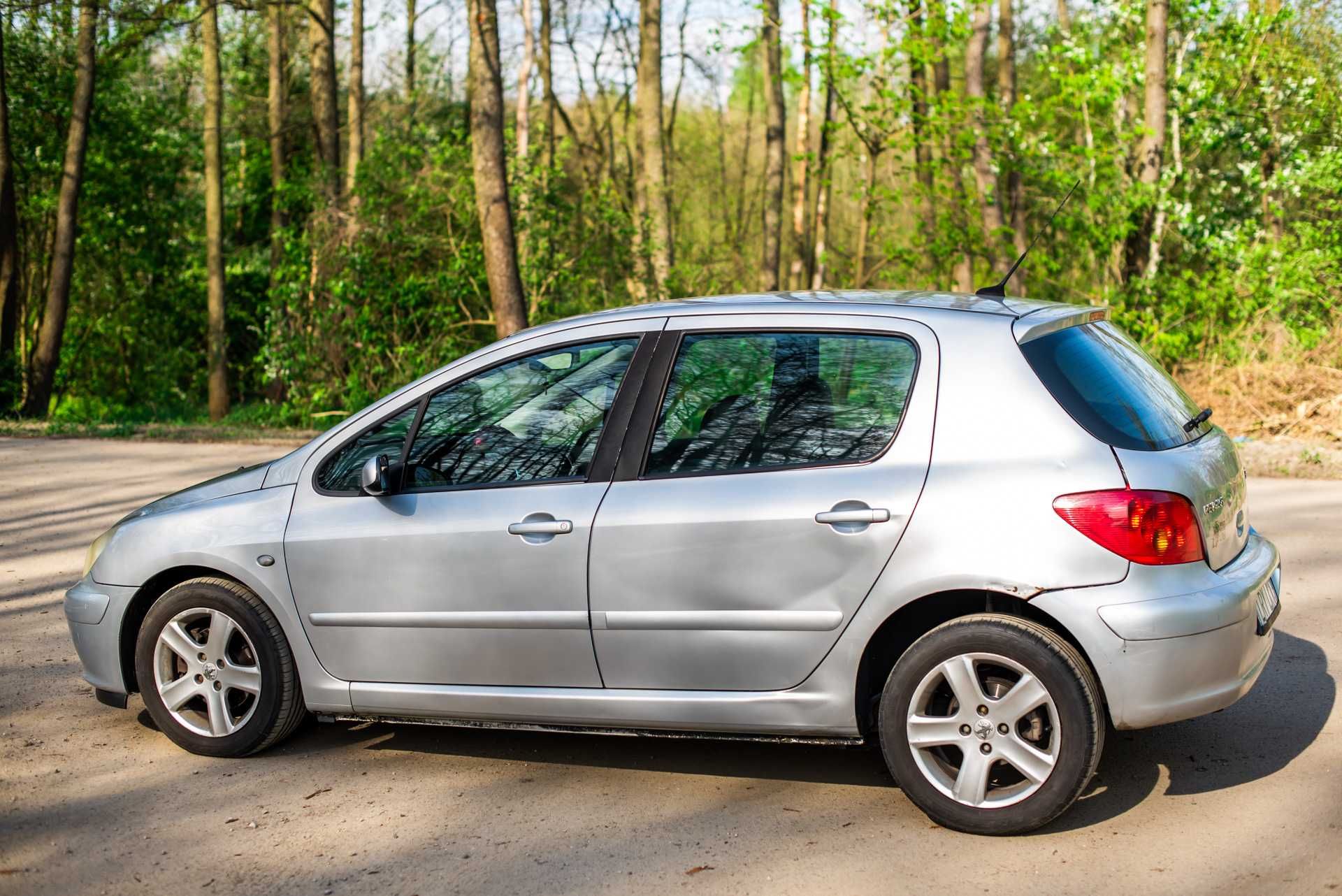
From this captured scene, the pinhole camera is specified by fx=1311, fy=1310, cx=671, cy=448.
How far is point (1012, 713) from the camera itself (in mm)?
3980

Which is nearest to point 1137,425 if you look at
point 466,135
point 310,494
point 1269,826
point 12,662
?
point 1269,826

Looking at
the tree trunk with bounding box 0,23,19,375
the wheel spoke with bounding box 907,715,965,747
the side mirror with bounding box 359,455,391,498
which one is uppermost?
the tree trunk with bounding box 0,23,19,375

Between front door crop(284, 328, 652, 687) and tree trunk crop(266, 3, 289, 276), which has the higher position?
tree trunk crop(266, 3, 289, 276)

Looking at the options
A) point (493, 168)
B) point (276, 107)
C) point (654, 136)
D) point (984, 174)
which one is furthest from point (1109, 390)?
point (276, 107)

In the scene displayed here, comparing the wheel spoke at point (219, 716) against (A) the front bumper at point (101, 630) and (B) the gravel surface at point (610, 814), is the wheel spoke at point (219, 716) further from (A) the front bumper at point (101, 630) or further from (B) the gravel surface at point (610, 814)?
(A) the front bumper at point (101, 630)

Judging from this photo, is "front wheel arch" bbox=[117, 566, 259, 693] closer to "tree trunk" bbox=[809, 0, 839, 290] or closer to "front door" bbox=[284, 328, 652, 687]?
"front door" bbox=[284, 328, 652, 687]

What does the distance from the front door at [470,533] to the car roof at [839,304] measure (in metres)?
0.17

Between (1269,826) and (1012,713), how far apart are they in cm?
91

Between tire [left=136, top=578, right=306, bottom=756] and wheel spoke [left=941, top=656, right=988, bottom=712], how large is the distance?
244 centimetres

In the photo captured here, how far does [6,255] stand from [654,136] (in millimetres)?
9845

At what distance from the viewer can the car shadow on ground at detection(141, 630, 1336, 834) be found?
4.52m

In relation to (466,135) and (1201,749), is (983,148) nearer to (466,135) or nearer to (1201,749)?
(466,135)

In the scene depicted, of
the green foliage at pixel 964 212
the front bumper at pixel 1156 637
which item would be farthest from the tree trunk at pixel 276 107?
the front bumper at pixel 1156 637

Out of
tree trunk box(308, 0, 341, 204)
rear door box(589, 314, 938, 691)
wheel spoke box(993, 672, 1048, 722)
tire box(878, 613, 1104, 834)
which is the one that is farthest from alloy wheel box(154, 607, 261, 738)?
tree trunk box(308, 0, 341, 204)
